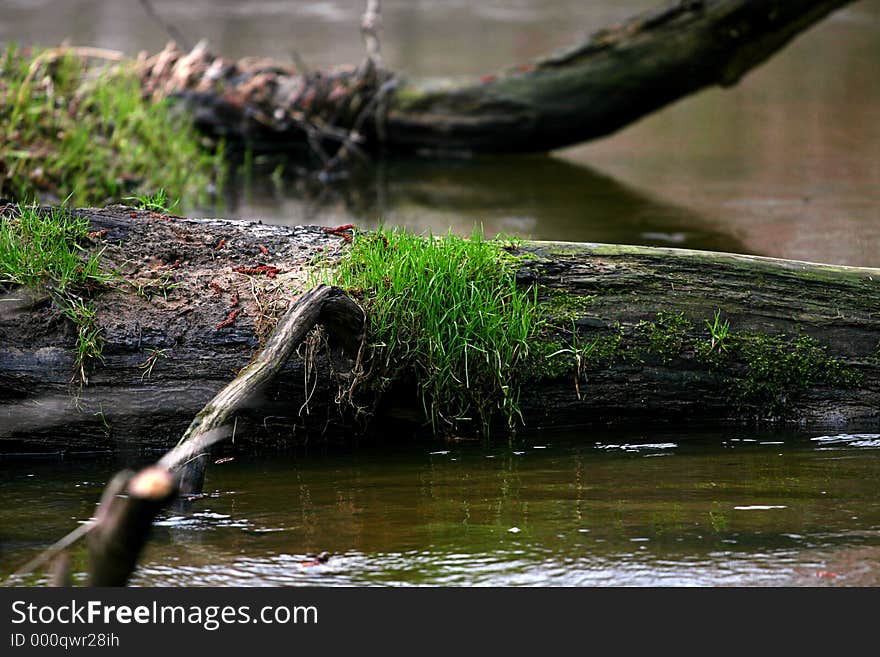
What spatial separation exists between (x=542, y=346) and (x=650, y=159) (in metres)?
6.89

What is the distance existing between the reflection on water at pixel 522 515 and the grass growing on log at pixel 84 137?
12.6ft

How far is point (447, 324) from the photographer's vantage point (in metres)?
4.33

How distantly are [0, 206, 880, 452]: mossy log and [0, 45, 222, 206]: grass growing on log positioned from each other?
313 cm

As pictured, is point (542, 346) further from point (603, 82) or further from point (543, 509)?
point (603, 82)

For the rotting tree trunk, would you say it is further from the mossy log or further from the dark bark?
the mossy log

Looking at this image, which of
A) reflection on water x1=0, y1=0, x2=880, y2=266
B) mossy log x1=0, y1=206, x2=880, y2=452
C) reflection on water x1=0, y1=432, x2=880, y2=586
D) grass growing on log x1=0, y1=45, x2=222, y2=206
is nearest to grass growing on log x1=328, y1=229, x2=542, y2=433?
mossy log x1=0, y1=206, x2=880, y2=452

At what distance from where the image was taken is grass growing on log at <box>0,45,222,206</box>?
7.62 m

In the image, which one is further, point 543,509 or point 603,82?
point 603,82

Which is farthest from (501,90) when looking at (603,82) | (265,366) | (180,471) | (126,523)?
(126,523)

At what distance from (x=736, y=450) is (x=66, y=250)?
275 centimetres
